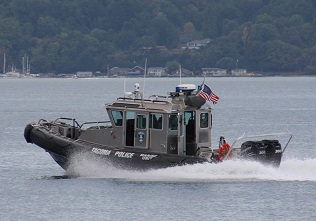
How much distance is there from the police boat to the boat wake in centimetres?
21

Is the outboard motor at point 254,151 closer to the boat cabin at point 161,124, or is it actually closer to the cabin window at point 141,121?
the boat cabin at point 161,124

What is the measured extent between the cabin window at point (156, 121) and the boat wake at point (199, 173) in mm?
1493

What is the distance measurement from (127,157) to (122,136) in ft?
2.54

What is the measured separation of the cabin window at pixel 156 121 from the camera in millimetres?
42406

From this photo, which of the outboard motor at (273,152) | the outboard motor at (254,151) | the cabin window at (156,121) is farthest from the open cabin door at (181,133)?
the outboard motor at (273,152)

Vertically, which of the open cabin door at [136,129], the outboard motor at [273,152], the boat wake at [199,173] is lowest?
the boat wake at [199,173]

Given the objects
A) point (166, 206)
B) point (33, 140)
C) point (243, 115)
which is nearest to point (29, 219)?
point (166, 206)

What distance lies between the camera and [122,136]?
42969mm

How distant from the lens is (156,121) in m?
42.5

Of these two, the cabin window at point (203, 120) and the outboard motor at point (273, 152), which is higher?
the cabin window at point (203, 120)

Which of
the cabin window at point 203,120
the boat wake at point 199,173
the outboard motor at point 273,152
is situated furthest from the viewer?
the cabin window at point 203,120

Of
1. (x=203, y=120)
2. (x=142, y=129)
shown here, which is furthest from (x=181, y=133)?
(x=142, y=129)

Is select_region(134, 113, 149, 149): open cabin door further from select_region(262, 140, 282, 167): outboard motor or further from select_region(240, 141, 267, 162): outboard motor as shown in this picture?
select_region(262, 140, 282, 167): outboard motor

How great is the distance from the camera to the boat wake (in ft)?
139
